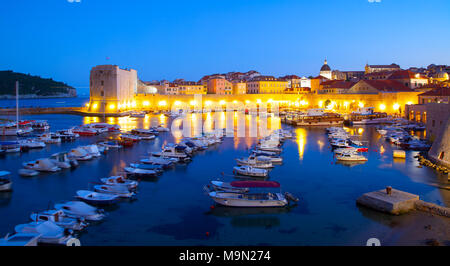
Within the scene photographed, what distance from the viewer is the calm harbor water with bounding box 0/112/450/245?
650 centimetres

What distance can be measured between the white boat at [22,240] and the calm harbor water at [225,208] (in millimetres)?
832

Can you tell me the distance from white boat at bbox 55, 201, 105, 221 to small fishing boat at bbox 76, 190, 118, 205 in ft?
1.85

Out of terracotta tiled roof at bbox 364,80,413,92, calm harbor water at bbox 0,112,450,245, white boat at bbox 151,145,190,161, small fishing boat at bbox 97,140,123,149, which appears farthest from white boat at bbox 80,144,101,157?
terracotta tiled roof at bbox 364,80,413,92

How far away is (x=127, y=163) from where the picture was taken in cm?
1269

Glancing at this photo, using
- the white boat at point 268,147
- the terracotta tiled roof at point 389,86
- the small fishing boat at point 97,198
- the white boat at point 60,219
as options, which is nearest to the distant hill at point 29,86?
the terracotta tiled roof at point 389,86

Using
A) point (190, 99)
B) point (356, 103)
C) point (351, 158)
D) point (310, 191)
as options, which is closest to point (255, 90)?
point (190, 99)

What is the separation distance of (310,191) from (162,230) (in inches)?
170

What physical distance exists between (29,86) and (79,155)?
97.5 meters

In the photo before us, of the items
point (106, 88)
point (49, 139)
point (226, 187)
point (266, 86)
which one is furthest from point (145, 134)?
point (266, 86)

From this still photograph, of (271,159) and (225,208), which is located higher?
(271,159)

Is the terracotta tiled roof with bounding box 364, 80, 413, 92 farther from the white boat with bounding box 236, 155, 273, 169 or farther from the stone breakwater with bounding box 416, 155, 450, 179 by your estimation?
the white boat with bounding box 236, 155, 273, 169

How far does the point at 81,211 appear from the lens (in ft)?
23.5

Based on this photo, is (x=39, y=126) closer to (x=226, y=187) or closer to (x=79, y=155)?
→ (x=79, y=155)
